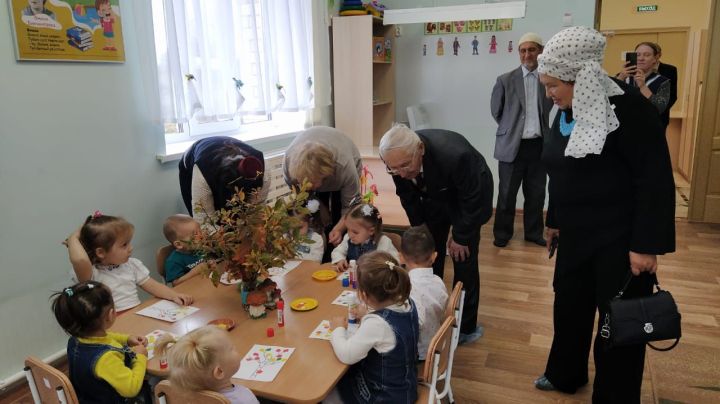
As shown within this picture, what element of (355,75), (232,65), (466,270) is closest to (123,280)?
(466,270)

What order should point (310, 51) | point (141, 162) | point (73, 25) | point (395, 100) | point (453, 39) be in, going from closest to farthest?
1. point (73, 25)
2. point (141, 162)
3. point (310, 51)
4. point (453, 39)
5. point (395, 100)

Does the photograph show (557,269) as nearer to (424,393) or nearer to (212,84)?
(424,393)

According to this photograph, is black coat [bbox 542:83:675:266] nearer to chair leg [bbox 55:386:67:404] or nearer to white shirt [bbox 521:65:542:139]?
chair leg [bbox 55:386:67:404]

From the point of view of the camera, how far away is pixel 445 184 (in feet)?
8.29

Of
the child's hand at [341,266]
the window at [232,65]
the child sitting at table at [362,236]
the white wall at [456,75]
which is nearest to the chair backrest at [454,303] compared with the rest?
the child's hand at [341,266]

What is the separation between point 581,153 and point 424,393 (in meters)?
0.96

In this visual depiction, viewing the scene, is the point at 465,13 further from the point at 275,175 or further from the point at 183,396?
the point at 183,396

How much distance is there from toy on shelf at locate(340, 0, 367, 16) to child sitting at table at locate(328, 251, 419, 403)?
3.76 metres

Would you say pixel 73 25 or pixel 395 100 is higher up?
pixel 73 25

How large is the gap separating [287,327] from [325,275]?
1.66 feet

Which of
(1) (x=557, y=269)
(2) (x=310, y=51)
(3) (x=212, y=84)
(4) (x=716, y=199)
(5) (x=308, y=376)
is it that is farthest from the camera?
(4) (x=716, y=199)

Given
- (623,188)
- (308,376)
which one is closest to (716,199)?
(623,188)

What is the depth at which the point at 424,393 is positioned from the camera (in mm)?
1820

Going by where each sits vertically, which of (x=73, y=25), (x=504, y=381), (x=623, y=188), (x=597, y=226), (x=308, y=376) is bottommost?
(x=504, y=381)
